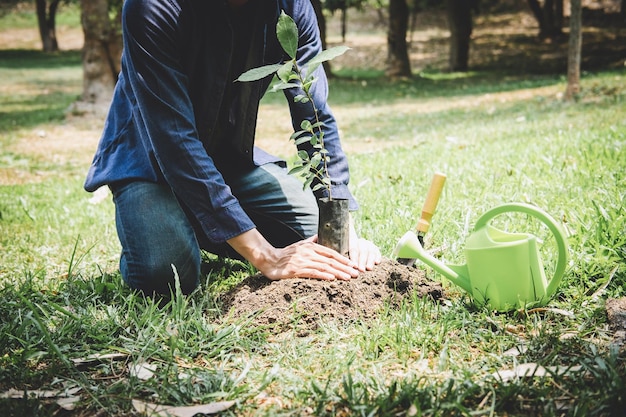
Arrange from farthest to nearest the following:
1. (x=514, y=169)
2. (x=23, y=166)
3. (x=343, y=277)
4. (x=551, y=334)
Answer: (x=23, y=166), (x=514, y=169), (x=343, y=277), (x=551, y=334)

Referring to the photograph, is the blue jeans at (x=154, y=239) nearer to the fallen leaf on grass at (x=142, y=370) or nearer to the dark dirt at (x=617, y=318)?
the fallen leaf on grass at (x=142, y=370)

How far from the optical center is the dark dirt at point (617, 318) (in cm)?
192

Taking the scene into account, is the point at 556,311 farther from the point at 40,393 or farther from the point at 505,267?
the point at 40,393

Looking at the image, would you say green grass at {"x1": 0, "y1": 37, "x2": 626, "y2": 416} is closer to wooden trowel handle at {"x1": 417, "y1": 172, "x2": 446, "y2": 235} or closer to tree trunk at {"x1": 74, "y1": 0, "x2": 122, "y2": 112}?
wooden trowel handle at {"x1": 417, "y1": 172, "x2": 446, "y2": 235}

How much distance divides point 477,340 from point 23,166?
608cm

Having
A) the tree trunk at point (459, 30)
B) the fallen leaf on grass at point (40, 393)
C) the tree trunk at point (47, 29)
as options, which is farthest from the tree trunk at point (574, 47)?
the tree trunk at point (47, 29)

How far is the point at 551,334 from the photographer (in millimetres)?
1965

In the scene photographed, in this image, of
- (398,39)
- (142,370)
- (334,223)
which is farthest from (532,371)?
(398,39)

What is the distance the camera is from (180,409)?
5.46 ft

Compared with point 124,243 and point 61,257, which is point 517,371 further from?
point 61,257

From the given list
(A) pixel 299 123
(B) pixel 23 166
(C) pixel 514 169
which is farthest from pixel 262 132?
(A) pixel 299 123

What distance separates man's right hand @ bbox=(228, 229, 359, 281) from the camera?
2.25 metres

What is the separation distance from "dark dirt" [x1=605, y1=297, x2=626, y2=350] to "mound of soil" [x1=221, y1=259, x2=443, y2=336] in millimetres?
602

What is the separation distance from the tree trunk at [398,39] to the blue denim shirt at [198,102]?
13.5 m
